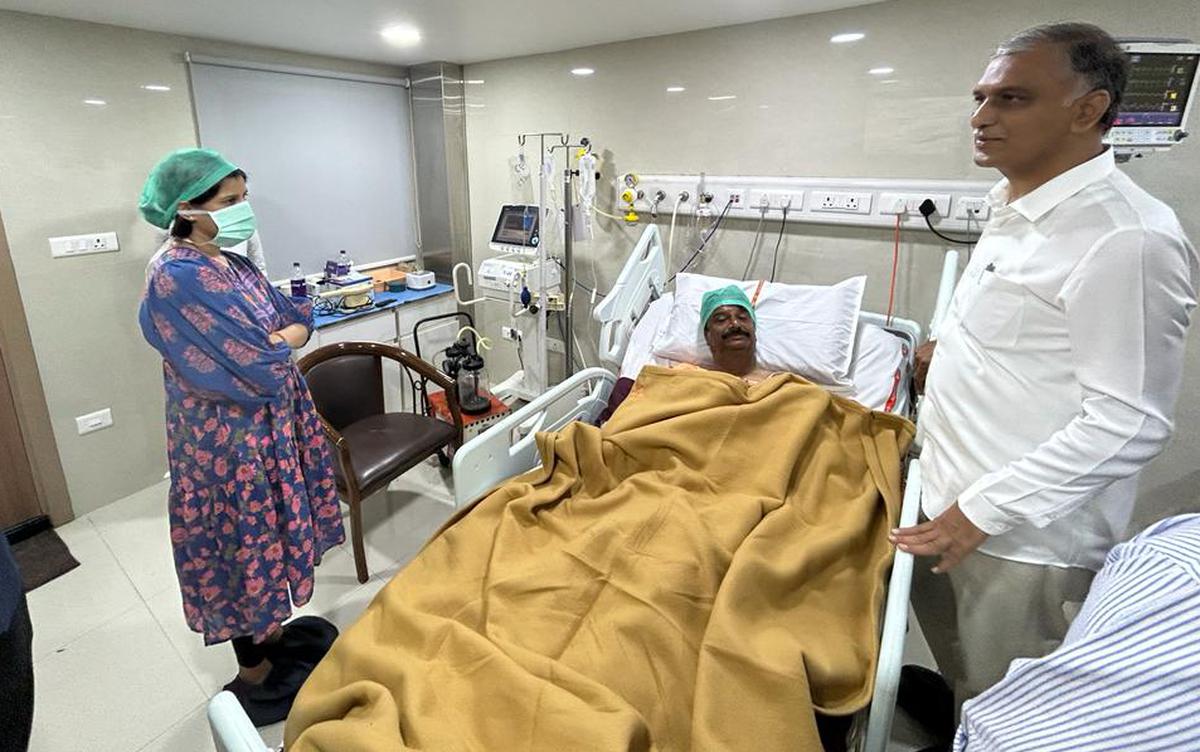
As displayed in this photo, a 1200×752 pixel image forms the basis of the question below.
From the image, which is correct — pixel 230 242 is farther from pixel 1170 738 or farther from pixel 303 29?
pixel 1170 738

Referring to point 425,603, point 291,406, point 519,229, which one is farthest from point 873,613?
point 519,229

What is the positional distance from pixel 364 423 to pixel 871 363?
6.53 feet

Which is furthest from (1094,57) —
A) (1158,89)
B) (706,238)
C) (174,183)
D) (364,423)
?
(364,423)

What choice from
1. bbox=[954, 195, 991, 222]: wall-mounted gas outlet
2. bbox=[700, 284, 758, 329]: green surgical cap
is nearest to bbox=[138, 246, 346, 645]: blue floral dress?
bbox=[700, 284, 758, 329]: green surgical cap

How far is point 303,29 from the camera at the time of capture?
2.40m

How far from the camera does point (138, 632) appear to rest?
1.91 m

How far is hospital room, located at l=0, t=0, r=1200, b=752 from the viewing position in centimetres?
89

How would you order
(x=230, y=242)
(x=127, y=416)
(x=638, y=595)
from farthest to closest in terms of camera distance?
1. (x=127, y=416)
2. (x=230, y=242)
3. (x=638, y=595)

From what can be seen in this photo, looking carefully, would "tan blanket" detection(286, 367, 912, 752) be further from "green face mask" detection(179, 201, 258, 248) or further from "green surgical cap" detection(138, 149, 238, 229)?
"green surgical cap" detection(138, 149, 238, 229)

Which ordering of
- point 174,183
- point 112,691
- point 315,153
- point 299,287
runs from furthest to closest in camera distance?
1. point 315,153
2. point 299,287
3. point 112,691
4. point 174,183

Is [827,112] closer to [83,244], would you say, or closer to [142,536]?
[83,244]

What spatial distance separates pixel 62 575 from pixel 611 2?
2.87 metres

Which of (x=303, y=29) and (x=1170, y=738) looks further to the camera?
(x=303, y=29)

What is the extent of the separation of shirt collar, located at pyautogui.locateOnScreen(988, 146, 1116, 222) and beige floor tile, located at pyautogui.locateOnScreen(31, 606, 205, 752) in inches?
93.6
